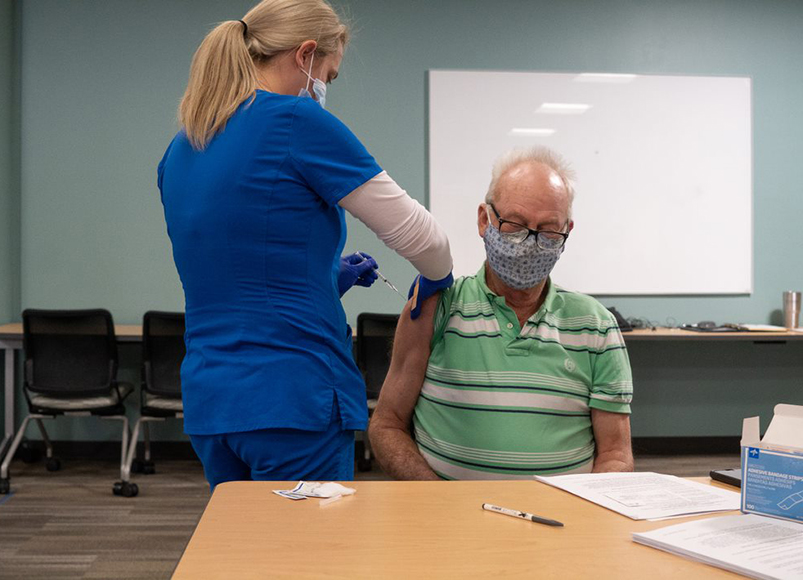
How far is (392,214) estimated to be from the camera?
127 centimetres

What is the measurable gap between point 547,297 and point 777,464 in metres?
0.67

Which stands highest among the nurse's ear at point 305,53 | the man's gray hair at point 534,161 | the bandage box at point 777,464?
the nurse's ear at point 305,53

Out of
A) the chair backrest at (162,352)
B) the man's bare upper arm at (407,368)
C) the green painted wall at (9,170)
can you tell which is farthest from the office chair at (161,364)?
the man's bare upper arm at (407,368)

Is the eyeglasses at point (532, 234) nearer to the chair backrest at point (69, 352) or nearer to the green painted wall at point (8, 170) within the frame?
the chair backrest at point (69, 352)

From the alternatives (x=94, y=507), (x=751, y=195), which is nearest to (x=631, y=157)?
(x=751, y=195)

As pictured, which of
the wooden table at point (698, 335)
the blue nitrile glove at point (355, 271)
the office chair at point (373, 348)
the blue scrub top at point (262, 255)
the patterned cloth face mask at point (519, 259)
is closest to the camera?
the blue scrub top at point (262, 255)

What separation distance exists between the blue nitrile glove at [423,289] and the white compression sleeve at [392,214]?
16 cm

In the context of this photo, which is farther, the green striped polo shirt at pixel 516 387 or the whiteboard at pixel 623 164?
the whiteboard at pixel 623 164

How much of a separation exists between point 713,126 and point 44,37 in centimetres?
415

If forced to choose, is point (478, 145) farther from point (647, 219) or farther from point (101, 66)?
point (101, 66)

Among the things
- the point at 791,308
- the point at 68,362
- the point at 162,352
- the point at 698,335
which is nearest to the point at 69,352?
the point at 68,362

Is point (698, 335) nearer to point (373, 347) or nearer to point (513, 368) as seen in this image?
point (373, 347)

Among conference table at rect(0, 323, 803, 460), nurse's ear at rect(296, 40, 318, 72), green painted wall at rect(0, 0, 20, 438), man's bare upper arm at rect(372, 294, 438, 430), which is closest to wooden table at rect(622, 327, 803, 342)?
conference table at rect(0, 323, 803, 460)

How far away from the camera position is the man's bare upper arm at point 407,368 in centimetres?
152
